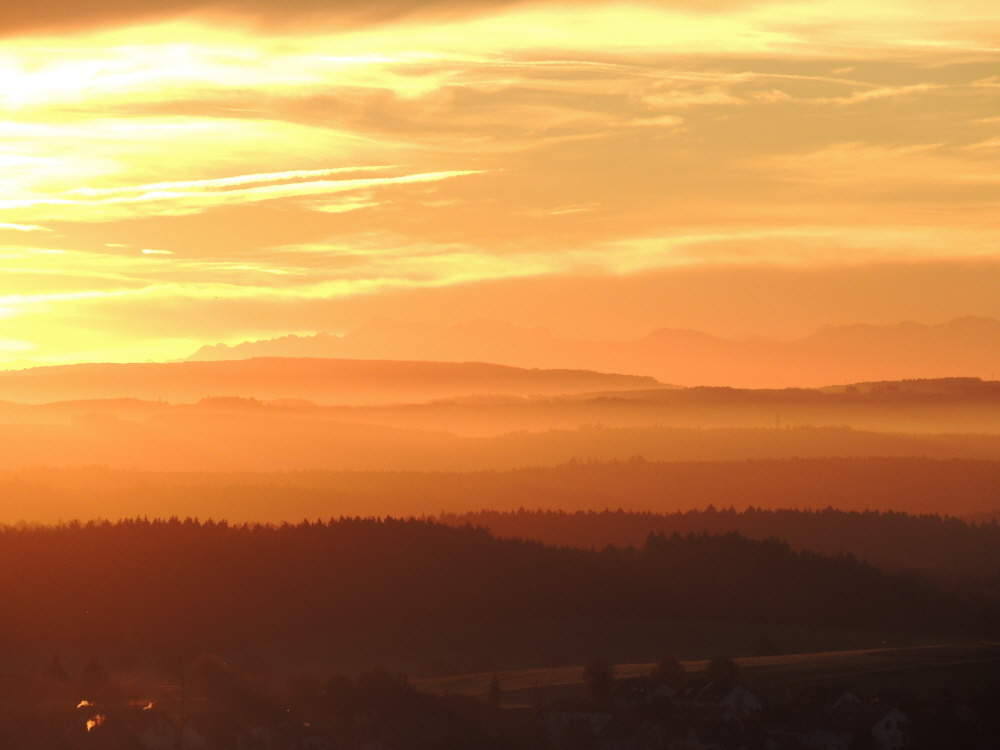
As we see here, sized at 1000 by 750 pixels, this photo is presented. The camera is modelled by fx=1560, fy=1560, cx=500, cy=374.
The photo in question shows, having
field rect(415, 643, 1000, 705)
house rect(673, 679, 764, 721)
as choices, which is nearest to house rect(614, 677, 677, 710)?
house rect(673, 679, 764, 721)

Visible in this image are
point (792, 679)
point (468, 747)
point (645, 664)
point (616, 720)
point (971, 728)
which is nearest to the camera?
point (971, 728)

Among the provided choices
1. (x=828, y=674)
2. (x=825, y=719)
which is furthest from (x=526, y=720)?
(x=828, y=674)

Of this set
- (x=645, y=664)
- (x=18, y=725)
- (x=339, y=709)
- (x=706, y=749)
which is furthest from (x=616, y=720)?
(x=645, y=664)

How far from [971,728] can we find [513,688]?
6003 cm

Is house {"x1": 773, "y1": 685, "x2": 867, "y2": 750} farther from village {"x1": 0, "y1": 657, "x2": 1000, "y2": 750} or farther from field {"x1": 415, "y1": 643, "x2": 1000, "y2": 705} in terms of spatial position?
field {"x1": 415, "y1": 643, "x2": 1000, "y2": 705}

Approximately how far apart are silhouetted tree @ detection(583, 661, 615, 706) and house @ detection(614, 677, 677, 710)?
3.07ft

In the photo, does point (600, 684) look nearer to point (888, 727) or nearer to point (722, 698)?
point (722, 698)

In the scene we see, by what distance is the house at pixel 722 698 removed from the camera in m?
131

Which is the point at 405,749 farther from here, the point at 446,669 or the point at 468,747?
the point at 446,669

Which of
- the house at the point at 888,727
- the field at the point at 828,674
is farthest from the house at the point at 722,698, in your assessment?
the house at the point at 888,727

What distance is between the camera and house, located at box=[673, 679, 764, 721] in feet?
430

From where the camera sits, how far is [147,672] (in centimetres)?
19225

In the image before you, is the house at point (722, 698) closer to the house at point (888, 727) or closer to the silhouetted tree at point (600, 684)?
the silhouetted tree at point (600, 684)

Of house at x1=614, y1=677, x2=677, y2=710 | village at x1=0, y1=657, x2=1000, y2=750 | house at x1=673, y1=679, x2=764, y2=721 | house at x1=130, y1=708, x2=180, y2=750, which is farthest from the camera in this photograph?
house at x1=614, y1=677, x2=677, y2=710
